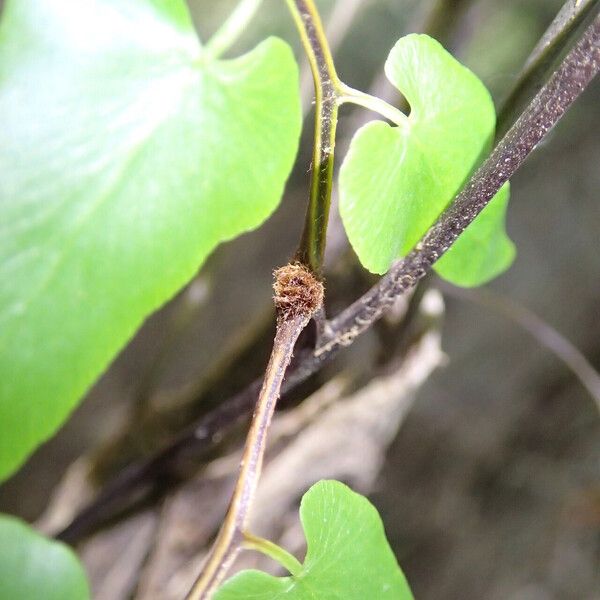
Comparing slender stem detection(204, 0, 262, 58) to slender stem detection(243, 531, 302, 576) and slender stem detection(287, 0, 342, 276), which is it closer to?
slender stem detection(287, 0, 342, 276)

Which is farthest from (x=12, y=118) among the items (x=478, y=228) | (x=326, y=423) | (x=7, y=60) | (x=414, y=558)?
(x=414, y=558)

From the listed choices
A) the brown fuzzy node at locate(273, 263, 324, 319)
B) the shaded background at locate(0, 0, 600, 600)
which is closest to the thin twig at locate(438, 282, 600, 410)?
the shaded background at locate(0, 0, 600, 600)

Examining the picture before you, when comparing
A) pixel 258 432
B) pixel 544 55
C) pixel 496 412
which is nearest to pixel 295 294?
pixel 258 432

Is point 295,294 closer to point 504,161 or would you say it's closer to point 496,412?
point 504,161

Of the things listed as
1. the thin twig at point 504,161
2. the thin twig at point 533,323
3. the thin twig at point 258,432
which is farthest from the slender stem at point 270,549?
the thin twig at point 533,323

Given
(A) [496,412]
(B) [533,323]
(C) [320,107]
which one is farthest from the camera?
(A) [496,412]

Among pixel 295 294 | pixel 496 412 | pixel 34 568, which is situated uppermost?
pixel 295 294

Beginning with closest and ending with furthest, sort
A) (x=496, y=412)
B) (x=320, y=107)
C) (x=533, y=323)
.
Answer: (x=320, y=107) < (x=533, y=323) < (x=496, y=412)
